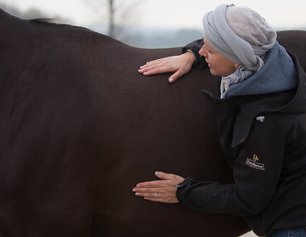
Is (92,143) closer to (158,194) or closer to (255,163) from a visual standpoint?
(158,194)

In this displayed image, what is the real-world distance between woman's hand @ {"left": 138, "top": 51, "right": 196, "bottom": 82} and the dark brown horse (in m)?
0.03

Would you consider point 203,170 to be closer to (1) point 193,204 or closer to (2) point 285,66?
(1) point 193,204

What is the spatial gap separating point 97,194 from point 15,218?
358 mm

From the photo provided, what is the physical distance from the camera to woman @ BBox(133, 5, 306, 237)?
6.15 feet

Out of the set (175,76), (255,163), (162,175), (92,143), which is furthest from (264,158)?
(92,143)

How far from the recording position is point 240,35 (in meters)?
1.90

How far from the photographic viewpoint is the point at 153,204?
2305 mm

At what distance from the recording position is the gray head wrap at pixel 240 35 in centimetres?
190

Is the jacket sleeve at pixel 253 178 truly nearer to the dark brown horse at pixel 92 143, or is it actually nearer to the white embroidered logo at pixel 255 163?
the white embroidered logo at pixel 255 163

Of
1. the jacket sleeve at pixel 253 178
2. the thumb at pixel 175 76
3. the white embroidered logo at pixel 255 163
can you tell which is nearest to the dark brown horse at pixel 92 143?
the thumb at pixel 175 76

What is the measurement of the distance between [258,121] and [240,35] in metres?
0.31

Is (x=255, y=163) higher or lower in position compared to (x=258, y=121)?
lower

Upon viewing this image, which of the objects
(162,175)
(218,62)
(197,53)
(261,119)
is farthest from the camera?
(197,53)

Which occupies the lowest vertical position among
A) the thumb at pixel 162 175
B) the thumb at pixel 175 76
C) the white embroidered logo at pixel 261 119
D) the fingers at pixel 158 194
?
the fingers at pixel 158 194
